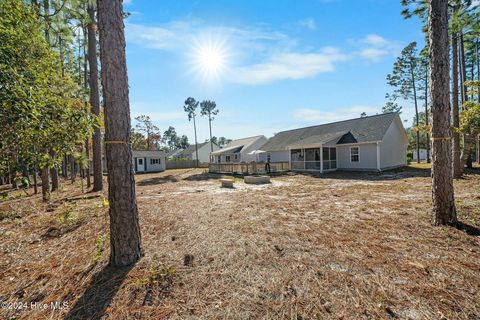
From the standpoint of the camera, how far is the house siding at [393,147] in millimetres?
17938

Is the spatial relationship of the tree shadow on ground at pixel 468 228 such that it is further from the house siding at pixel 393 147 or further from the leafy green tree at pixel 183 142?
the leafy green tree at pixel 183 142

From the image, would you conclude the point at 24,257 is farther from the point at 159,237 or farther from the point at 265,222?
the point at 265,222

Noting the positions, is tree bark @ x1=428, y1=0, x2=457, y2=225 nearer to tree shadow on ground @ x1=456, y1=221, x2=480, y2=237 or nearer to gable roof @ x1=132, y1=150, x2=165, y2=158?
tree shadow on ground @ x1=456, y1=221, x2=480, y2=237

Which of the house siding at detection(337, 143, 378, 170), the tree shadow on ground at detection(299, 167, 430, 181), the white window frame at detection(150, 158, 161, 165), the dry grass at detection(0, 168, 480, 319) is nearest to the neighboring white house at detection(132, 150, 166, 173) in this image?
the white window frame at detection(150, 158, 161, 165)

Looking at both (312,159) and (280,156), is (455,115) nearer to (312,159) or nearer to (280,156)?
(312,159)

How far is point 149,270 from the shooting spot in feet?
9.20

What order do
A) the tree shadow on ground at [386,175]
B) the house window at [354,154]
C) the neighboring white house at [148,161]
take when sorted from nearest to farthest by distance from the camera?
the tree shadow on ground at [386,175] < the house window at [354,154] < the neighboring white house at [148,161]

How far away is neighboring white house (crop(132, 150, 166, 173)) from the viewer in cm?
3177

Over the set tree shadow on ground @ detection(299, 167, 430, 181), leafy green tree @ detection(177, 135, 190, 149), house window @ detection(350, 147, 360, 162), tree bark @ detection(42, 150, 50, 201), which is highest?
leafy green tree @ detection(177, 135, 190, 149)

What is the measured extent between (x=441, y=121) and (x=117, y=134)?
5.92 meters

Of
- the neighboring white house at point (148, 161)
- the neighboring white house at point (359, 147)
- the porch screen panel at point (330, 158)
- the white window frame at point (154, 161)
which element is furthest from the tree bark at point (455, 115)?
the white window frame at point (154, 161)

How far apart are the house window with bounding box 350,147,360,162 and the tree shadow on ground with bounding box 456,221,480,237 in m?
15.4

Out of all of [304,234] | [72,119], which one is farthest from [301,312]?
[72,119]

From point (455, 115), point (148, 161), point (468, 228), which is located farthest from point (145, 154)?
point (468, 228)
